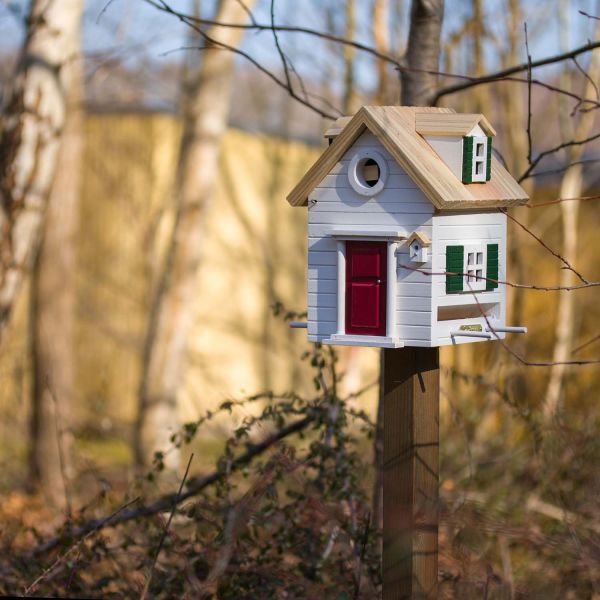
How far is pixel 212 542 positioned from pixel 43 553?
1058 millimetres

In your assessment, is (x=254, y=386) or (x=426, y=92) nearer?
(x=426, y=92)

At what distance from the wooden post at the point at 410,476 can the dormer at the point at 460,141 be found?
58 cm

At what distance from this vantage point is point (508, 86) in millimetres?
10820

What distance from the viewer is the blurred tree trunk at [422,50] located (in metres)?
3.82

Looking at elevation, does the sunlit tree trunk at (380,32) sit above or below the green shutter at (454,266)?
above

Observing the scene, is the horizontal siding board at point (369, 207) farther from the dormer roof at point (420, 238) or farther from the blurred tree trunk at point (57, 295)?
the blurred tree trunk at point (57, 295)

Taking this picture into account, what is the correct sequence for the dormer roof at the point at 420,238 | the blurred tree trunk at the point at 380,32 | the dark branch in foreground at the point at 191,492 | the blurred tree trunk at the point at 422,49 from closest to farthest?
the dormer roof at the point at 420,238, the blurred tree trunk at the point at 422,49, the dark branch in foreground at the point at 191,492, the blurred tree trunk at the point at 380,32

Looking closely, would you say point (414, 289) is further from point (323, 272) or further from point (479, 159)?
point (479, 159)

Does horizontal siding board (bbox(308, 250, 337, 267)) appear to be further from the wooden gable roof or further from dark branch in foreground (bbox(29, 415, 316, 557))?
dark branch in foreground (bbox(29, 415, 316, 557))

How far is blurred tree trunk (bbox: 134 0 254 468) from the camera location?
8.62 m

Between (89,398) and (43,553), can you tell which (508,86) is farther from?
(43,553)

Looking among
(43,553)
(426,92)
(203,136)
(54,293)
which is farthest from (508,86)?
(43,553)

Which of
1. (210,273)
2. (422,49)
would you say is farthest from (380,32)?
(422,49)

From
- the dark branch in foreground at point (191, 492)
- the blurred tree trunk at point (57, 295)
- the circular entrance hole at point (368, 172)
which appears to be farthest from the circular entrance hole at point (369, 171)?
the blurred tree trunk at point (57, 295)
